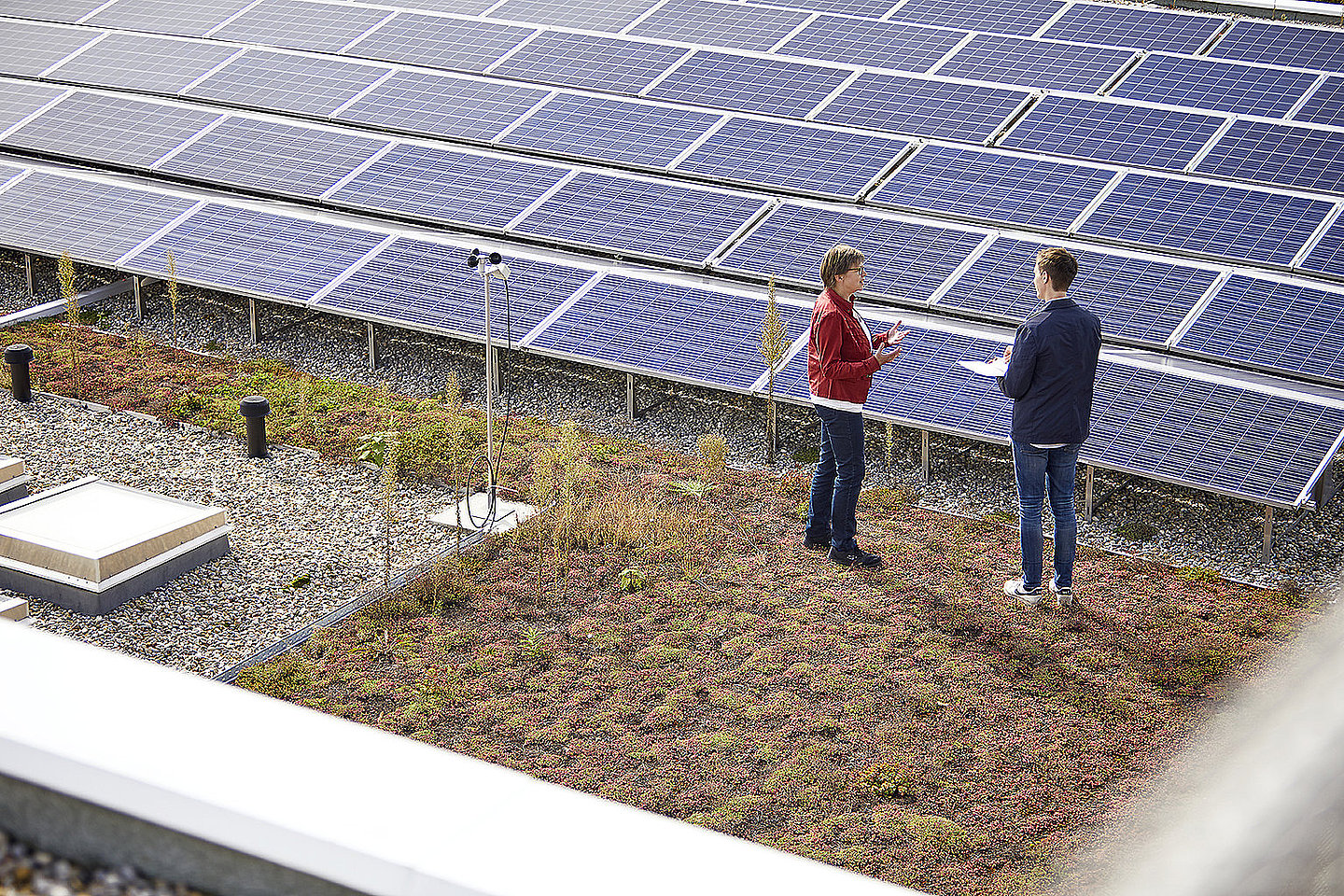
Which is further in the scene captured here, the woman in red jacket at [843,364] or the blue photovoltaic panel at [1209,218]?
the blue photovoltaic panel at [1209,218]

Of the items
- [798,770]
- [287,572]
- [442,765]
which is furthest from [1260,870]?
[287,572]

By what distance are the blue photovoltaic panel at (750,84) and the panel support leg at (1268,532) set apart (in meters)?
7.97

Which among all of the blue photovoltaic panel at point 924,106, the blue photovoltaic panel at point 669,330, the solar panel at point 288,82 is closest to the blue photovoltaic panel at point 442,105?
the solar panel at point 288,82

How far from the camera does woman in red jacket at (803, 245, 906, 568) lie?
9.19 meters

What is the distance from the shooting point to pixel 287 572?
990 cm

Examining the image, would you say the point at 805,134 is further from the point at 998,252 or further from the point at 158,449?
the point at 158,449

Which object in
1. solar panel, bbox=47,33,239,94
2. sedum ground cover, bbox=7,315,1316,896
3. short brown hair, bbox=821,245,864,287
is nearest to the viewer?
sedum ground cover, bbox=7,315,1316,896

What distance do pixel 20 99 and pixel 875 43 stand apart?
11823 mm

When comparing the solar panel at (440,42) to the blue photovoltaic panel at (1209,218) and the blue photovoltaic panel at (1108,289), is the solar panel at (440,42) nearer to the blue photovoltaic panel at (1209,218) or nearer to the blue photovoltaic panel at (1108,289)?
the blue photovoltaic panel at (1108,289)

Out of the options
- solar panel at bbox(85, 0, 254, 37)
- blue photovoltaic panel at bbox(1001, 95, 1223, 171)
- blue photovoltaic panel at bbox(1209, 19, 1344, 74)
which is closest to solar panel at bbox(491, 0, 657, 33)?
solar panel at bbox(85, 0, 254, 37)

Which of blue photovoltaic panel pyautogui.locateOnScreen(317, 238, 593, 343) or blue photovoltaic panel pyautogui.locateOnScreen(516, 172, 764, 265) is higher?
blue photovoltaic panel pyautogui.locateOnScreen(516, 172, 764, 265)

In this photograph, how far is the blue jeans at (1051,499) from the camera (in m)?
8.89

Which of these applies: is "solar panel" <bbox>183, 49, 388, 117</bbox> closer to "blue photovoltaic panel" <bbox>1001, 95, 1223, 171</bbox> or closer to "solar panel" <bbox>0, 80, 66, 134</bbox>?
"solar panel" <bbox>0, 80, 66, 134</bbox>

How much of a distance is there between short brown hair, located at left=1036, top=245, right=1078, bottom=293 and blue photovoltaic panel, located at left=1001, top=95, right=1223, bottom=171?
645 cm
